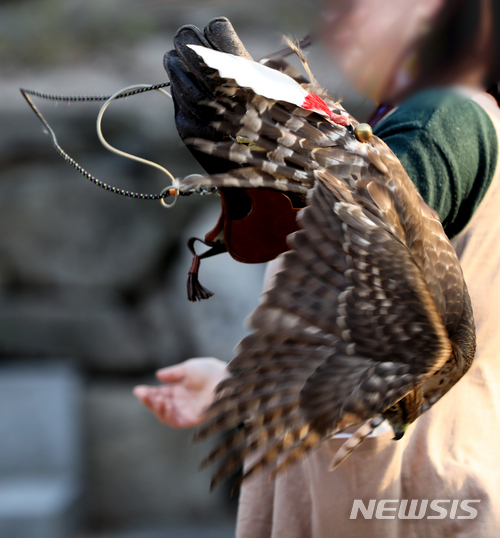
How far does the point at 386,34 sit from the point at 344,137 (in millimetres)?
147

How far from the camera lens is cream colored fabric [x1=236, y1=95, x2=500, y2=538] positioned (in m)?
0.65

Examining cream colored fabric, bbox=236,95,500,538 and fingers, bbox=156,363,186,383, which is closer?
cream colored fabric, bbox=236,95,500,538

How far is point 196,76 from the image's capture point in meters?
0.54

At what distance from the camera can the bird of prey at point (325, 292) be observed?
0.49 m

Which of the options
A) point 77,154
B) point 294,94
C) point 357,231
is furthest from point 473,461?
point 77,154

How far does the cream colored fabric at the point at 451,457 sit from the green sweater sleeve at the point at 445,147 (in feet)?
0.13

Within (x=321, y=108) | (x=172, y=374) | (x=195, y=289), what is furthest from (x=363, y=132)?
(x=172, y=374)

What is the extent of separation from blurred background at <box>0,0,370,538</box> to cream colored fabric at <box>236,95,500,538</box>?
1.14 metres

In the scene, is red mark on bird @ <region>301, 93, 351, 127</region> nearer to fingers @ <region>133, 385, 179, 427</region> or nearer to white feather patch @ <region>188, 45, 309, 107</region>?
white feather patch @ <region>188, 45, 309, 107</region>

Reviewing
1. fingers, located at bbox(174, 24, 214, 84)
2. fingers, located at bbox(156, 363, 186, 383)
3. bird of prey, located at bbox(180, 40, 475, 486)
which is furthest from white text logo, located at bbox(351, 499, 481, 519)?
fingers, located at bbox(174, 24, 214, 84)

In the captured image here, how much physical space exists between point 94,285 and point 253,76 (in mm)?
1565

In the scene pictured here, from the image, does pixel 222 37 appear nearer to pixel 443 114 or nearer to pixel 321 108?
pixel 321 108

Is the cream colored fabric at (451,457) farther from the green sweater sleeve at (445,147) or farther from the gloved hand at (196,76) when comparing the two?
the gloved hand at (196,76)

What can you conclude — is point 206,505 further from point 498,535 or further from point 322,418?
point 322,418
